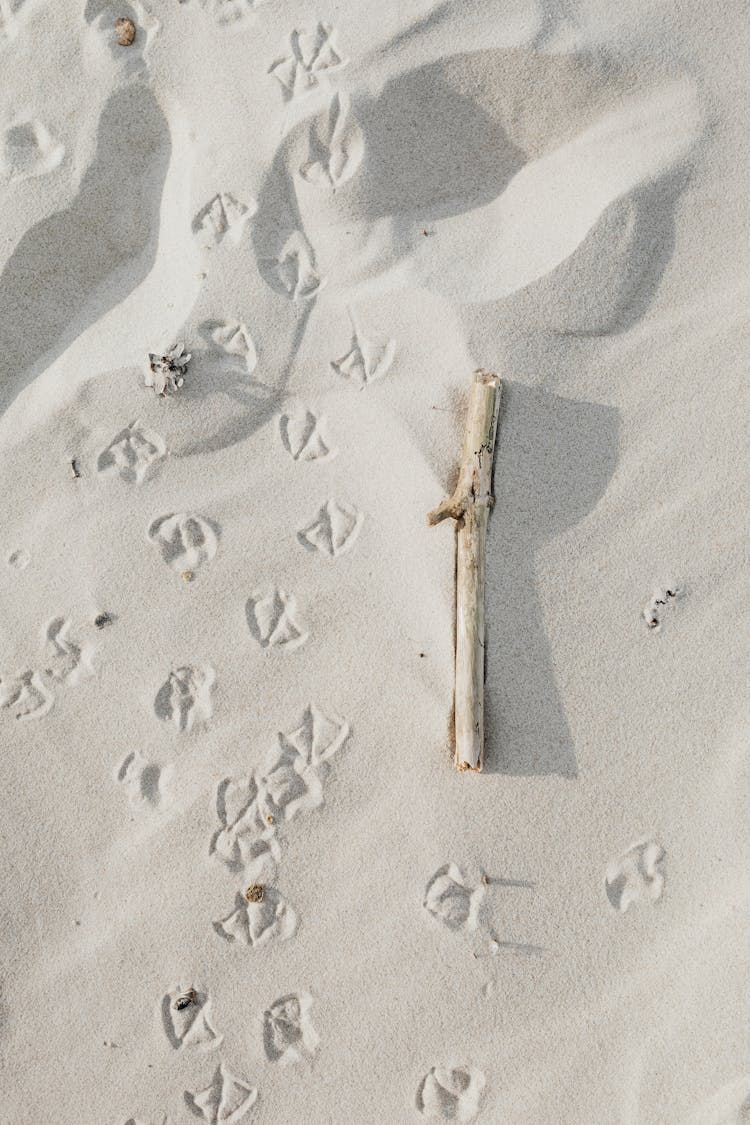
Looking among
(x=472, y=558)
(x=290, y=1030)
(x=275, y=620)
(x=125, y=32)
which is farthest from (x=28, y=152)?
(x=290, y=1030)

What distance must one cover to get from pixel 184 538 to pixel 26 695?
68cm

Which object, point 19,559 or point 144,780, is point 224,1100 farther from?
point 19,559

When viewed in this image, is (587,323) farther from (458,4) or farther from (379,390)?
(458,4)

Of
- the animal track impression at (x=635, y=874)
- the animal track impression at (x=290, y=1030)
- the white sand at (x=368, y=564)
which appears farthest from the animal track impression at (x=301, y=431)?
the animal track impression at (x=290, y=1030)

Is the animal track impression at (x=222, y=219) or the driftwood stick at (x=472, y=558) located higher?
the animal track impression at (x=222, y=219)

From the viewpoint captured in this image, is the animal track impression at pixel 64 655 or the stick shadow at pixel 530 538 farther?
the animal track impression at pixel 64 655

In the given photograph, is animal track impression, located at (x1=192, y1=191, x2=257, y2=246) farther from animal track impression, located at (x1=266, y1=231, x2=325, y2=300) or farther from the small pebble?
the small pebble

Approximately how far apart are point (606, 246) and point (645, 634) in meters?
1.17

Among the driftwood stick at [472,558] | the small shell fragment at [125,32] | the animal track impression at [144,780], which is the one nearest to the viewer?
the driftwood stick at [472,558]

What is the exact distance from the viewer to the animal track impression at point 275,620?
109 inches

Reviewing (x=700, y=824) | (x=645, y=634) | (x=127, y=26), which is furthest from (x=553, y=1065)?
(x=127, y=26)

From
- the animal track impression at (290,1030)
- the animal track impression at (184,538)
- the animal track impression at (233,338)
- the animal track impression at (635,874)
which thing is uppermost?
the animal track impression at (233,338)

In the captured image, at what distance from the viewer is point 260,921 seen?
271cm

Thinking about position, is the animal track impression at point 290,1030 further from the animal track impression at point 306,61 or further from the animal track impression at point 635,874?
the animal track impression at point 306,61
